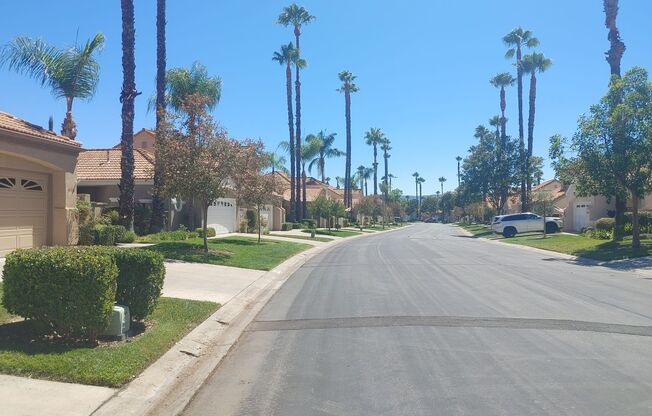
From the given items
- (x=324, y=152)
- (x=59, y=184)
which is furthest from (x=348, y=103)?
(x=59, y=184)

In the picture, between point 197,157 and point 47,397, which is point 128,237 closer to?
point 197,157

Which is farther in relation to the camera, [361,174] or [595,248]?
[361,174]

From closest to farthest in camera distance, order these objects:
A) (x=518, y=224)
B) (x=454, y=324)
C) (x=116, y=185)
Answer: (x=454, y=324), (x=116, y=185), (x=518, y=224)

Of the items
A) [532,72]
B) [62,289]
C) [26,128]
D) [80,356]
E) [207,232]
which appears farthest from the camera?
[532,72]

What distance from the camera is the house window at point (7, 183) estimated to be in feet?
54.4

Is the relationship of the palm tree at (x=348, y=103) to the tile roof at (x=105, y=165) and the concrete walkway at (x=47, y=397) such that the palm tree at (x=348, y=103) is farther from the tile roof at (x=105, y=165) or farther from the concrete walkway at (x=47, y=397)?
the concrete walkway at (x=47, y=397)

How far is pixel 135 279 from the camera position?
316 inches

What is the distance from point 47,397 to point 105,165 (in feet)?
93.2

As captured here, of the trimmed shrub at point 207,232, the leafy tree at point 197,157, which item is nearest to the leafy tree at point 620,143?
the leafy tree at point 197,157

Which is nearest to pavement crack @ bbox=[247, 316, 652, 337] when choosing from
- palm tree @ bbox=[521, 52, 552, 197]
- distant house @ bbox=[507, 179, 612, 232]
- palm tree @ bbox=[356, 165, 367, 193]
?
distant house @ bbox=[507, 179, 612, 232]

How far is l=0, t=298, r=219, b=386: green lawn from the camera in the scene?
5.99 metres

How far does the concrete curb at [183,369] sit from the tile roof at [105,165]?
1979 centimetres

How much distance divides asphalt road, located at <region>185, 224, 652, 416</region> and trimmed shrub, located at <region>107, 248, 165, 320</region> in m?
1.54

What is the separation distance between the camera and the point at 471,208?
93000 millimetres
